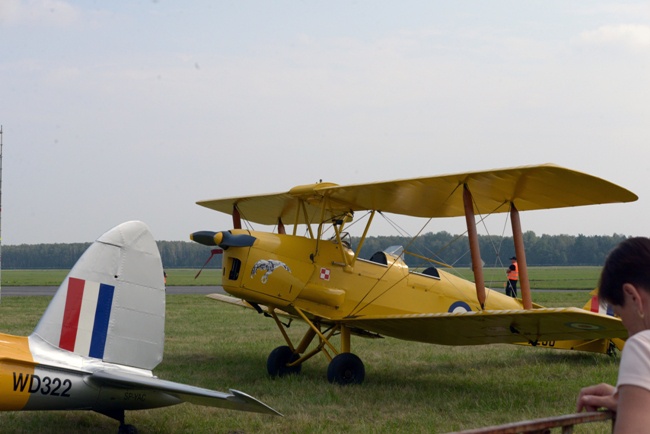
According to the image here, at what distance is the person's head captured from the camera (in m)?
1.72

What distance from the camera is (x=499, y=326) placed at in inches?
331

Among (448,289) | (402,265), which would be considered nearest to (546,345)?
(448,289)

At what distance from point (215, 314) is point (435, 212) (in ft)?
33.3

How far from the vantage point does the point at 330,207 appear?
32.7ft

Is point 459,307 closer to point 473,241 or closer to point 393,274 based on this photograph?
point 393,274

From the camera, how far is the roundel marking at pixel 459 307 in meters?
10.0

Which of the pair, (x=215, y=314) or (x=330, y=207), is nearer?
(x=330, y=207)

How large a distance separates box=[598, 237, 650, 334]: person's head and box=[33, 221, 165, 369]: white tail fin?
4.64 m

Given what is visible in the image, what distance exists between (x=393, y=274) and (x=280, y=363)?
196cm

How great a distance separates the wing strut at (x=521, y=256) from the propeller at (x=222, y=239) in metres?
3.27

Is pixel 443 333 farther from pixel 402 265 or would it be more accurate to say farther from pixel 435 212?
pixel 435 212

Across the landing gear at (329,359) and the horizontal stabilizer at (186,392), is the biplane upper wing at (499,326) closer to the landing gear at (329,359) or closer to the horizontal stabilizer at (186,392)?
the landing gear at (329,359)

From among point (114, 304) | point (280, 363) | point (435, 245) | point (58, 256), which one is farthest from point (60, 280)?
point (58, 256)

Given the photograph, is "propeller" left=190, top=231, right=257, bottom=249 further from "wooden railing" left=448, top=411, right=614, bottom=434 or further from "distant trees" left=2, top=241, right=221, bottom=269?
"distant trees" left=2, top=241, right=221, bottom=269
